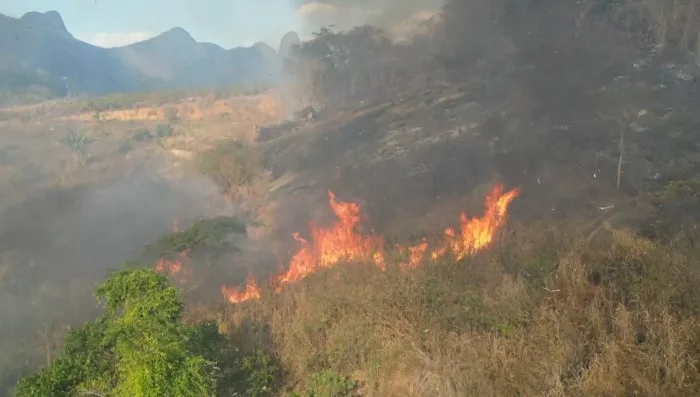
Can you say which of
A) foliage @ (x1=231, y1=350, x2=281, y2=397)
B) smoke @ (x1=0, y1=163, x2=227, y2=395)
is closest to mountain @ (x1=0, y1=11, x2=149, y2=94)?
smoke @ (x1=0, y1=163, x2=227, y2=395)

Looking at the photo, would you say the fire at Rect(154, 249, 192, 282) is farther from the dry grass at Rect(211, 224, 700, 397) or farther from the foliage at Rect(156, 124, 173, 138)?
the foliage at Rect(156, 124, 173, 138)

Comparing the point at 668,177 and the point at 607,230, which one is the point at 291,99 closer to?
the point at 668,177

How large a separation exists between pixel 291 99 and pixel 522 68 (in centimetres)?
2118

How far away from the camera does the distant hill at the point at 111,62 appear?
204 ft

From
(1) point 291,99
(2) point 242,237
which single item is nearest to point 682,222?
(2) point 242,237

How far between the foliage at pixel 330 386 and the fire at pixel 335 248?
6222 millimetres

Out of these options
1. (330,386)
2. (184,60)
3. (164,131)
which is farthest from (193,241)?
(184,60)

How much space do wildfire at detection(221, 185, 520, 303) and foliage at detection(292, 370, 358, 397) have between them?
518 centimetres

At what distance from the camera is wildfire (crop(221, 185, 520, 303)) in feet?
58.9

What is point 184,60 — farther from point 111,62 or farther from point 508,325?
point 508,325

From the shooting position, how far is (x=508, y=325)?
11.2 metres

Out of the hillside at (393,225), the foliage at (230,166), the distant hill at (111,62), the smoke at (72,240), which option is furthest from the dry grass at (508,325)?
the distant hill at (111,62)

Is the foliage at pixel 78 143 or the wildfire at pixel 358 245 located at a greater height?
the foliage at pixel 78 143

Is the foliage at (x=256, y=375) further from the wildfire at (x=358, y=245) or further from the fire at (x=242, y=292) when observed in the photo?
the fire at (x=242, y=292)
